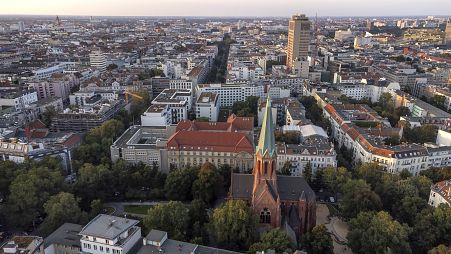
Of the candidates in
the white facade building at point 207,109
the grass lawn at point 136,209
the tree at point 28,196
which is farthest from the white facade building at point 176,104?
the tree at point 28,196

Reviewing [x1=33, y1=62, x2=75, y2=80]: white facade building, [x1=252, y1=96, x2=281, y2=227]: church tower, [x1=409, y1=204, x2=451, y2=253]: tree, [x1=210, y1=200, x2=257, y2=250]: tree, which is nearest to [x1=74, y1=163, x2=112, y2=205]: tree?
[x1=210, y1=200, x2=257, y2=250]: tree

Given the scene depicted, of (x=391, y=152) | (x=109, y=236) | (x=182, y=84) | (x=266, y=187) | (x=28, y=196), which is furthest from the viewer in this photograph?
(x=182, y=84)

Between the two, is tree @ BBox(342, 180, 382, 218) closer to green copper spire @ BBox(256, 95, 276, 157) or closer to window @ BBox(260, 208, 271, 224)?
window @ BBox(260, 208, 271, 224)

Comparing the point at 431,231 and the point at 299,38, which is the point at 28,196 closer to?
the point at 431,231

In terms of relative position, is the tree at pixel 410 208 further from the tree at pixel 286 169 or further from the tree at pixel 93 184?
the tree at pixel 93 184

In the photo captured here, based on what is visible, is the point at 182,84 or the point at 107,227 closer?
the point at 107,227

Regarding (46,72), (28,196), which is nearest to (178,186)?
(28,196)

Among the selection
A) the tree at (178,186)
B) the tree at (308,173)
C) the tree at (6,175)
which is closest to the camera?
the tree at (6,175)
